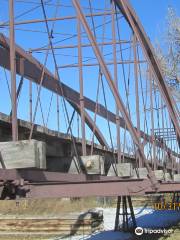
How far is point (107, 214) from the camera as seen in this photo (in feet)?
98.9

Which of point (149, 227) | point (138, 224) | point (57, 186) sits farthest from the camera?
point (138, 224)

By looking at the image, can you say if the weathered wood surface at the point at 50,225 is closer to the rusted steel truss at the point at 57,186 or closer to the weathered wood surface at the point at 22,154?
the rusted steel truss at the point at 57,186

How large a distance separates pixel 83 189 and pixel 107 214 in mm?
20767

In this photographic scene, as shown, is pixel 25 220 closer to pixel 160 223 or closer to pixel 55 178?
pixel 160 223

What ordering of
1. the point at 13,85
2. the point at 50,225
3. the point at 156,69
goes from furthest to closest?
1. the point at 50,225
2. the point at 156,69
3. the point at 13,85

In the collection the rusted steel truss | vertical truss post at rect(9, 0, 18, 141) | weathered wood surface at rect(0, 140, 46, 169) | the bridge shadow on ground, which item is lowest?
the bridge shadow on ground

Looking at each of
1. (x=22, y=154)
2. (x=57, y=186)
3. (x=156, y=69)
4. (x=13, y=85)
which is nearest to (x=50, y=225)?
(x=156, y=69)

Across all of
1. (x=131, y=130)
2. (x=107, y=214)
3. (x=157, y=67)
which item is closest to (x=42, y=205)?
(x=107, y=214)

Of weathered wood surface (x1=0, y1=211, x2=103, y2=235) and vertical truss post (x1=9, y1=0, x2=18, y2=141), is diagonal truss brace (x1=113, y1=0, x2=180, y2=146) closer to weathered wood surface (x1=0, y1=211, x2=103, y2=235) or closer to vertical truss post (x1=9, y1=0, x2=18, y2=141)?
weathered wood surface (x1=0, y1=211, x2=103, y2=235)

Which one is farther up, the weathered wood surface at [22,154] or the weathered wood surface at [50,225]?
the weathered wood surface at [22,154]

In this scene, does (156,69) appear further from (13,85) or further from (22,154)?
(22,154)

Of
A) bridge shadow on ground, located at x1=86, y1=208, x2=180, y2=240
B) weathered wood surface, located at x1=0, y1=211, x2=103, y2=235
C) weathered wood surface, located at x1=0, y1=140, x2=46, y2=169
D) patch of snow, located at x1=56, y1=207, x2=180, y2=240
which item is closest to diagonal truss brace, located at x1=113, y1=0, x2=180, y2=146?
bridge shadow on ground, located at x1=86, y1=208, x2=180, y2=240

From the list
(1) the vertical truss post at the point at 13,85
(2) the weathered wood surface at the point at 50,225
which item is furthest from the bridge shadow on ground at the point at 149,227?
(1) the vertical truss post at the point at 13,85

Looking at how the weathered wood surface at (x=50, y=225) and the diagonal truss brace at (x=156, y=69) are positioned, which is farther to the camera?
the weathered wood surface at (x=50, y=225)
